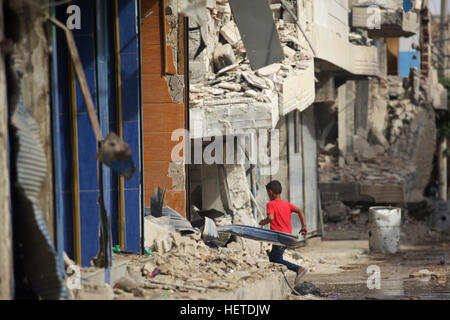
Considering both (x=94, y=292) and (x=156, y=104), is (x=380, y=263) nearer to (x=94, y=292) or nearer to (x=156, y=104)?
(x=156, y=104)

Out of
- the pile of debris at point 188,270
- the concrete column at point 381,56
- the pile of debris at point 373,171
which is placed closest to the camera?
the pile of debris at point 188,270

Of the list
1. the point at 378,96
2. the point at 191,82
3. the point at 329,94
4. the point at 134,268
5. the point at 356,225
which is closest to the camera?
the point at 134,268

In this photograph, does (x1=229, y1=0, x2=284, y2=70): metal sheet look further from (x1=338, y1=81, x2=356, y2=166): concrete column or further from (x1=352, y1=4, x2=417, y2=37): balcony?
(x1=338, y1=81, x2=356, y2=166): concrete column

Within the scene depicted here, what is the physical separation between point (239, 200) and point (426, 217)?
33.4 ft

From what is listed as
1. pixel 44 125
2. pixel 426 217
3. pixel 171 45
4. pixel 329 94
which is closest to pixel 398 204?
pixel 426 217

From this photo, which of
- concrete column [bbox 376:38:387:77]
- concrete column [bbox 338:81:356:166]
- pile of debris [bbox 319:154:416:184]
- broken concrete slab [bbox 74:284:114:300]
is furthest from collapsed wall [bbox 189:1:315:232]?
concrete column [bbox 376:38:387:77]

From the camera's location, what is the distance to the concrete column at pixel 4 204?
15.4 feet

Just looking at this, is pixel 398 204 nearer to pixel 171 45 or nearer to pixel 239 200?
pixel 239 200

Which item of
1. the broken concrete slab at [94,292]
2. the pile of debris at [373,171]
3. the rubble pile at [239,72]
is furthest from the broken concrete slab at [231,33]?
the pile of debris at [373,171]

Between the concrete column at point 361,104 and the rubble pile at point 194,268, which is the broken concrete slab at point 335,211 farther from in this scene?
the rubble pile at point 194,268

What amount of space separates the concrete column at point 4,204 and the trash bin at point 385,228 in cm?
1048

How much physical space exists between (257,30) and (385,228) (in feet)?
16.5

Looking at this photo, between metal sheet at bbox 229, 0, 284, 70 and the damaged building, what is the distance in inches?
0.9

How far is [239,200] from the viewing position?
38.3ft
